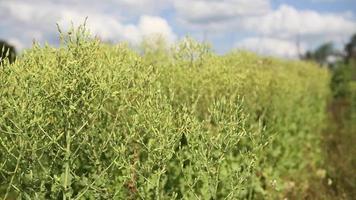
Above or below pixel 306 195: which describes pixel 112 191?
above

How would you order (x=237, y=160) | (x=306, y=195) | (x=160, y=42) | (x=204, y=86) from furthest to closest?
1. (x=160, y=42)
2. (x=306, y=195)
3. (x=237, y=160)
4. (x=204, y=86)

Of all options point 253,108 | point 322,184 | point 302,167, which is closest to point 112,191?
point 253,108

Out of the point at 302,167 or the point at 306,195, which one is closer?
the point at 306,195

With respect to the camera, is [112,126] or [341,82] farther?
[341,82]

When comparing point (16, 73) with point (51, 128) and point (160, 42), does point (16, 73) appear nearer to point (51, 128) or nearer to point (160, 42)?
point (51, 128)

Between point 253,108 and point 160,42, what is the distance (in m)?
2.33

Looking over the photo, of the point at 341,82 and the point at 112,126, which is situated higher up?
the point at 112,126

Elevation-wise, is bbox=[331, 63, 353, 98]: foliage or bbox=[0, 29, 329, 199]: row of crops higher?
bbox=[0, 29, 329, 199]: row of crops

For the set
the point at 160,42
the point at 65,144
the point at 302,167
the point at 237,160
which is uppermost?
the point at 160,42

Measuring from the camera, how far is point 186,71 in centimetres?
900

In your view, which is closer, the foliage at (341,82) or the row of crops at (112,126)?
the row of crops at (112,126)

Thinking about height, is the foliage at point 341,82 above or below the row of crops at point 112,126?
below

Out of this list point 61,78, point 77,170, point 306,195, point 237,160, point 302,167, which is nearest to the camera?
point 61,78

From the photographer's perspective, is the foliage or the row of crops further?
the foliage
